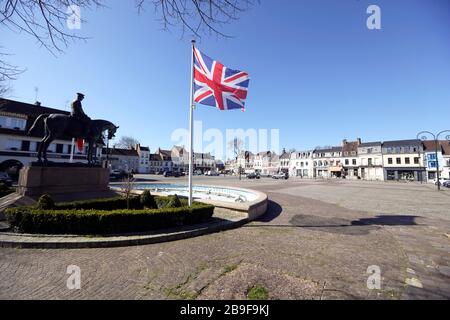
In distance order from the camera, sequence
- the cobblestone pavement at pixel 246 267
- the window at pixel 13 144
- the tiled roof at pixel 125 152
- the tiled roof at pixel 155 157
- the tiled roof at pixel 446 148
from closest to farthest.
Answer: the cobblestone pavement at pixel 246 267 → the window at pixel 13 144 → the tiled roof at pixel 446 148 → the tiled roof at pixel 125 152 → the tiled roof at pixel 155 157

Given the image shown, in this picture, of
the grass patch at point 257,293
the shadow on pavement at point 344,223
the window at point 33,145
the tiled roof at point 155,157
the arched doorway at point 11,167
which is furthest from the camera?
the tiled roof at point 155,157

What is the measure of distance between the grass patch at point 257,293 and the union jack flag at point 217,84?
6920 mm

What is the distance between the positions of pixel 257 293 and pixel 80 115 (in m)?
12.9

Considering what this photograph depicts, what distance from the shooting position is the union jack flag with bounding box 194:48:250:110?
9.09 meters

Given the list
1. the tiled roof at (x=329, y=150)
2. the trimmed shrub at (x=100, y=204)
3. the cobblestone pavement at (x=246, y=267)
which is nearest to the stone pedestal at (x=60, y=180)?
the trimmed shrub at (x=100, y=204)

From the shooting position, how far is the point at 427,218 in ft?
33.3

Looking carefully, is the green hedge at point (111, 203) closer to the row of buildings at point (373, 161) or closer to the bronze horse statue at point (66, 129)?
the bronze horse statue at point (66, 129)

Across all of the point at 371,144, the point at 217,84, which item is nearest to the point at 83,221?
the point at 217,84

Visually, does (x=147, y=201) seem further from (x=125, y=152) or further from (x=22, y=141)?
(x=125, y=152)

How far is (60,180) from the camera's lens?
432 inches

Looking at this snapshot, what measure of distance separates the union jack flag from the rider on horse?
23.8 feet

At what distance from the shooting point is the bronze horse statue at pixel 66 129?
11.1 metres
